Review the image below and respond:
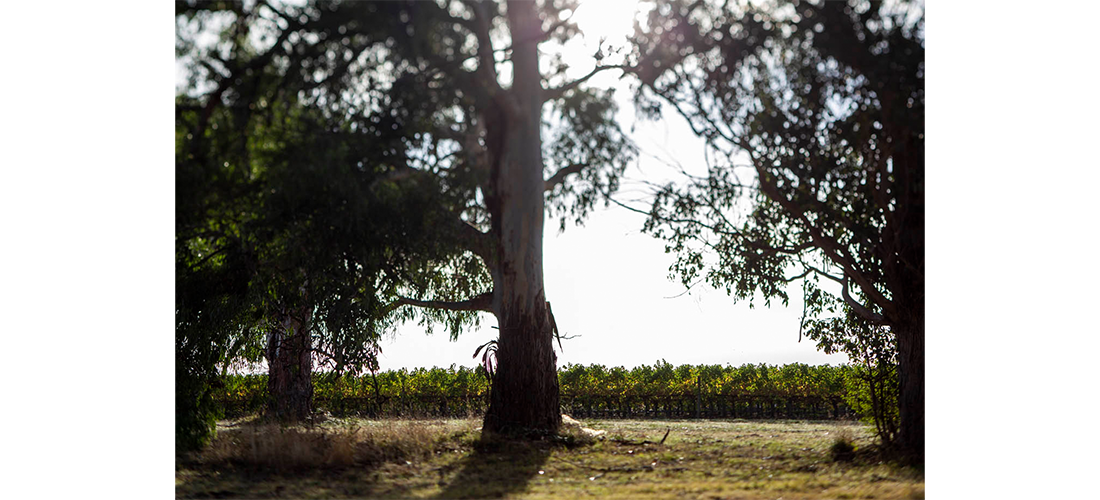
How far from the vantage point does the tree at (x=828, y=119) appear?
546 centimetres

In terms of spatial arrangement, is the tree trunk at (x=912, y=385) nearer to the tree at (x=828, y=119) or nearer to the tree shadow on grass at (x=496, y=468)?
the tree at (x=828, y=119)

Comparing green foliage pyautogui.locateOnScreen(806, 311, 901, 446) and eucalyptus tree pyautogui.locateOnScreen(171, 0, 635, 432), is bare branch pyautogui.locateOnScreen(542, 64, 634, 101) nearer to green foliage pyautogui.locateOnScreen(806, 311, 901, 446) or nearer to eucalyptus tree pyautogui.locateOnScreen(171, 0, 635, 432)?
eucalyptus tree pyautogui.locateOnScreen(171, 0, 635, 432)

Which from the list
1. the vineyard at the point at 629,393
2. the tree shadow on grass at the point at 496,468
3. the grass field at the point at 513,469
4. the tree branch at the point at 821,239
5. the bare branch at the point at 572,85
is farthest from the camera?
Answer: the vineyard at the point at 629,393

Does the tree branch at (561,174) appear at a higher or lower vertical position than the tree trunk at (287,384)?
higher

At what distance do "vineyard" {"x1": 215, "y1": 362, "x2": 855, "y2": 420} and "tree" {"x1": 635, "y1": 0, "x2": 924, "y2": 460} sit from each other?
7870 millimetres

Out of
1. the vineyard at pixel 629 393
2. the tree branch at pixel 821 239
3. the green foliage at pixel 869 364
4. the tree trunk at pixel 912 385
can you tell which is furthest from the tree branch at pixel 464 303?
the vineyard at pixel 629 393

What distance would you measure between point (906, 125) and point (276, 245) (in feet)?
16.9

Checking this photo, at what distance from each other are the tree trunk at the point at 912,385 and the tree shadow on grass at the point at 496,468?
10.0 feet

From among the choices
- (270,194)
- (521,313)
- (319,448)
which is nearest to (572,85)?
(521,313)
